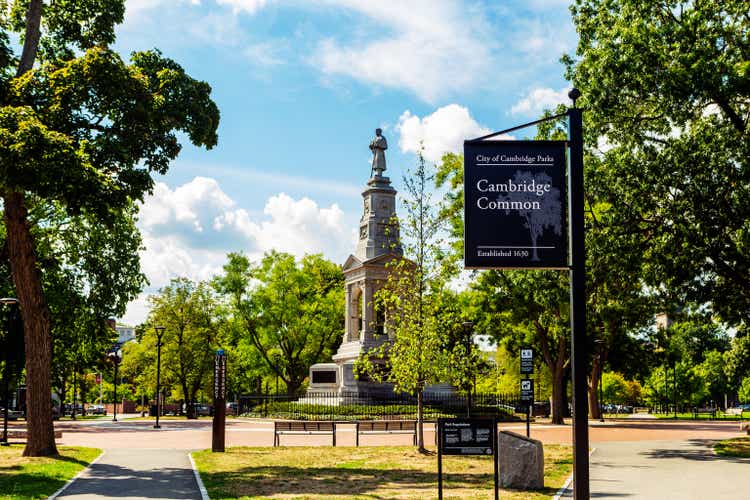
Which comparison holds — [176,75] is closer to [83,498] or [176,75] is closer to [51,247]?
[83,498]

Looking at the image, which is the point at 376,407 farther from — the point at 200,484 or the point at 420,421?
the point at 200,484

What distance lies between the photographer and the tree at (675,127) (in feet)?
70.8

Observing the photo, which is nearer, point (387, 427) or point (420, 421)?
point (420, 421)

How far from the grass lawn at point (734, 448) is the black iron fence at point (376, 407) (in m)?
14.2

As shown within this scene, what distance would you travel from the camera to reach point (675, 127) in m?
23.3

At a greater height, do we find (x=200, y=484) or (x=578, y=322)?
(x=578, y=322)

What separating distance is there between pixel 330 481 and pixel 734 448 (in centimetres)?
1423

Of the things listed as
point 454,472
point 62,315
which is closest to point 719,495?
point 454,472

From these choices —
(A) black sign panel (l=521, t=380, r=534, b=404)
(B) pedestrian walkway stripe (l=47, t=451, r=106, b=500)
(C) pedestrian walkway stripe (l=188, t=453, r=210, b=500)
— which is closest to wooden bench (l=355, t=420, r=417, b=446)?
(A) black sign panel (l=521, t=380, r=534, b=404)

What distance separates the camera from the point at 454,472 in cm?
1805

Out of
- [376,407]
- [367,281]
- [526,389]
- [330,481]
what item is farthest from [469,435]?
[367,281]

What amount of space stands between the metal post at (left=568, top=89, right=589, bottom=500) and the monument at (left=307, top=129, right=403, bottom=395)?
34.7 meters

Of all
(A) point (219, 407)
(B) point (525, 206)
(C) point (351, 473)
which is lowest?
(C) point (351, 473)

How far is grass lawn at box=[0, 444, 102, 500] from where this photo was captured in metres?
14.4
